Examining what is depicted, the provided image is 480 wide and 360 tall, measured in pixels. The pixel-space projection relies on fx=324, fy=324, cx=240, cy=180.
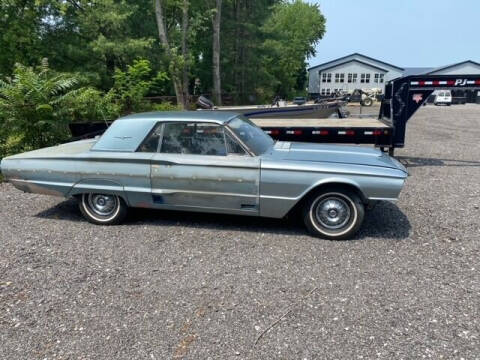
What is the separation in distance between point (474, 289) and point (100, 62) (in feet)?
50.4

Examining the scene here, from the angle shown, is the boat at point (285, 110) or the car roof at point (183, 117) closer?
the car roof at point (183, 117)

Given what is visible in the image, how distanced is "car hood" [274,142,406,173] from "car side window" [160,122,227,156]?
2.58 feet

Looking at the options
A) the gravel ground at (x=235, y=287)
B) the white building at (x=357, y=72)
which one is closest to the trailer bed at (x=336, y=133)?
the gravel ground at (x=235, y=287)

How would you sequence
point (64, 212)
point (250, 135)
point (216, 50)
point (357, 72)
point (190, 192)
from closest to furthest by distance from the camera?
point (190, 192) < point (250, 135) < point (64, 212) < point (216, 50) < point (357, 72)

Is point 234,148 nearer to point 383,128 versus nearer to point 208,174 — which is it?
point 208,174

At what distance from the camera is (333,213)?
13.2ft

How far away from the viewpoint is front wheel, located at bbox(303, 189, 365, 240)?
393 centimetres

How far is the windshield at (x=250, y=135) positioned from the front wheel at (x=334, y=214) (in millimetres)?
960

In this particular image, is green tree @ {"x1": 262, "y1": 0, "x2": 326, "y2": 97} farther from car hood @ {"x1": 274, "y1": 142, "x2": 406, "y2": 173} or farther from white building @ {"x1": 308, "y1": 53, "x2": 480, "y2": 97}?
car hood @ {"x1": 274, "y1": 142, "x2": 406, "y2": 173}

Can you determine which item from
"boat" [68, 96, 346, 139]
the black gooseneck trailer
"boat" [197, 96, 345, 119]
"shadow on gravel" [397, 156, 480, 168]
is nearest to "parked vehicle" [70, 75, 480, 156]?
the black gooseneck trailer

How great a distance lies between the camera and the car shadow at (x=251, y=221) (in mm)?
4281

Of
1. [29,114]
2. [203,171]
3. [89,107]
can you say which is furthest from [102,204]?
[89,107]

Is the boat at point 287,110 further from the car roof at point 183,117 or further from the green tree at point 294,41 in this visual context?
the green tree at point 294,41

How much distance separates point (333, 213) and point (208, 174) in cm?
163
